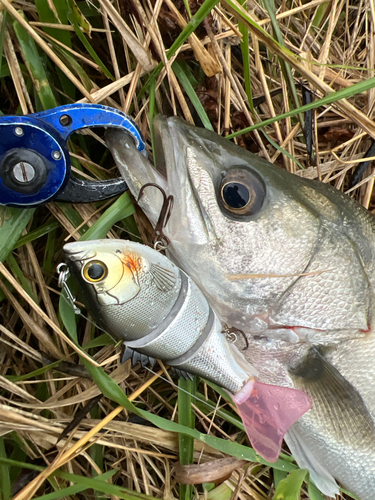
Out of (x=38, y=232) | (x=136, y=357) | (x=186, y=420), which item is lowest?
(x=186, y=420)

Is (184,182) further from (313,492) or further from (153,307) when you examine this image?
(313,492)

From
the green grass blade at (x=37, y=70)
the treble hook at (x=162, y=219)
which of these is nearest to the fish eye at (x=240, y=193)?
the treble hook at (x=162, y=219)

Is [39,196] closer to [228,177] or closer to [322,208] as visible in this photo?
[228,177]

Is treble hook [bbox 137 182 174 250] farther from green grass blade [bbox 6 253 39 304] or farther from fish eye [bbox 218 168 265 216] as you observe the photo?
green grass blade [bbox 6 253 39 304]

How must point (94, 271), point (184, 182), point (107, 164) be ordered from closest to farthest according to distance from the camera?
point (94, 271), point (184, 182), point (107, 164)

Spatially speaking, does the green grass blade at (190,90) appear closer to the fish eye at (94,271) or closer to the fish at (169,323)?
the fish at (169,323)

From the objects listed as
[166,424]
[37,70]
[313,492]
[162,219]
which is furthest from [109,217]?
[313,492]
